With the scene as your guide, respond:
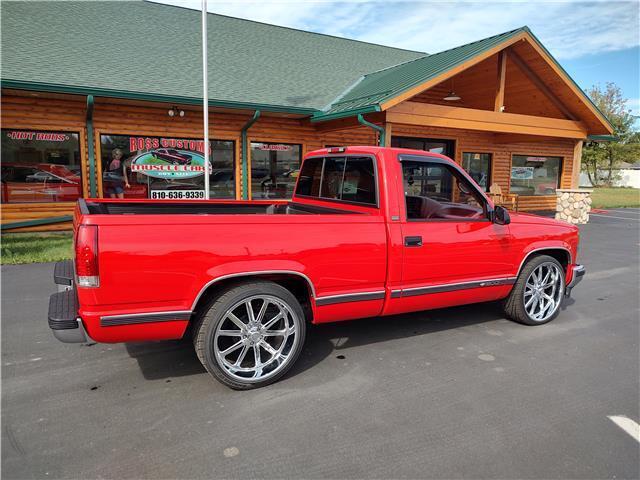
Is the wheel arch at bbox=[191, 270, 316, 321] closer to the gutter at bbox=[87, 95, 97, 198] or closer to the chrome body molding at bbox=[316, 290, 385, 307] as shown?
the chrome body molding at bbox=[316, 290, 385, 307]

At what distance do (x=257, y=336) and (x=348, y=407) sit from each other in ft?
2.77

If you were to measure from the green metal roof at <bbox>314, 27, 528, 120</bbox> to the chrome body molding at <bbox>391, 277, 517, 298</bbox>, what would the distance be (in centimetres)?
563

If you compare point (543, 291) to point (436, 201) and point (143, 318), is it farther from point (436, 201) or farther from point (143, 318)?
point (143, 318)

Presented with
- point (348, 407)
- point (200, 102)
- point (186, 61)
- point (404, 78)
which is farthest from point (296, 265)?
point (186, 61)

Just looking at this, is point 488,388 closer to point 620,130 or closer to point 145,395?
point 145,395

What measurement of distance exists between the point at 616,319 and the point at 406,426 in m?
3.61

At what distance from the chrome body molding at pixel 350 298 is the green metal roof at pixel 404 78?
627 centimetres

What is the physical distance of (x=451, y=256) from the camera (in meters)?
4.16

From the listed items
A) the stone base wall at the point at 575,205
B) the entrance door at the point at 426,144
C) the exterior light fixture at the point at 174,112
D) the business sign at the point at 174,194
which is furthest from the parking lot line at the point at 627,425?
the stone base wall at the point at 575,205

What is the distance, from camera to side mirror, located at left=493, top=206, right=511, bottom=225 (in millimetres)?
4301

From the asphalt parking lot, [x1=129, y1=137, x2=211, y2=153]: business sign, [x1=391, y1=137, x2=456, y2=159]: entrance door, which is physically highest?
[x1=391, y1=137, x2=456, y2=159]: entrance door

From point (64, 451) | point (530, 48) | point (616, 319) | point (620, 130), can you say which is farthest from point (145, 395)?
point (620, 130)

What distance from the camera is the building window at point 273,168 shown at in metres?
12.7


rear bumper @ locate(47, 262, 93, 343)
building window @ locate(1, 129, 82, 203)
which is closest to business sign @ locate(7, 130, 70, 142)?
building window @ locate(1, 129, 82, 203)
